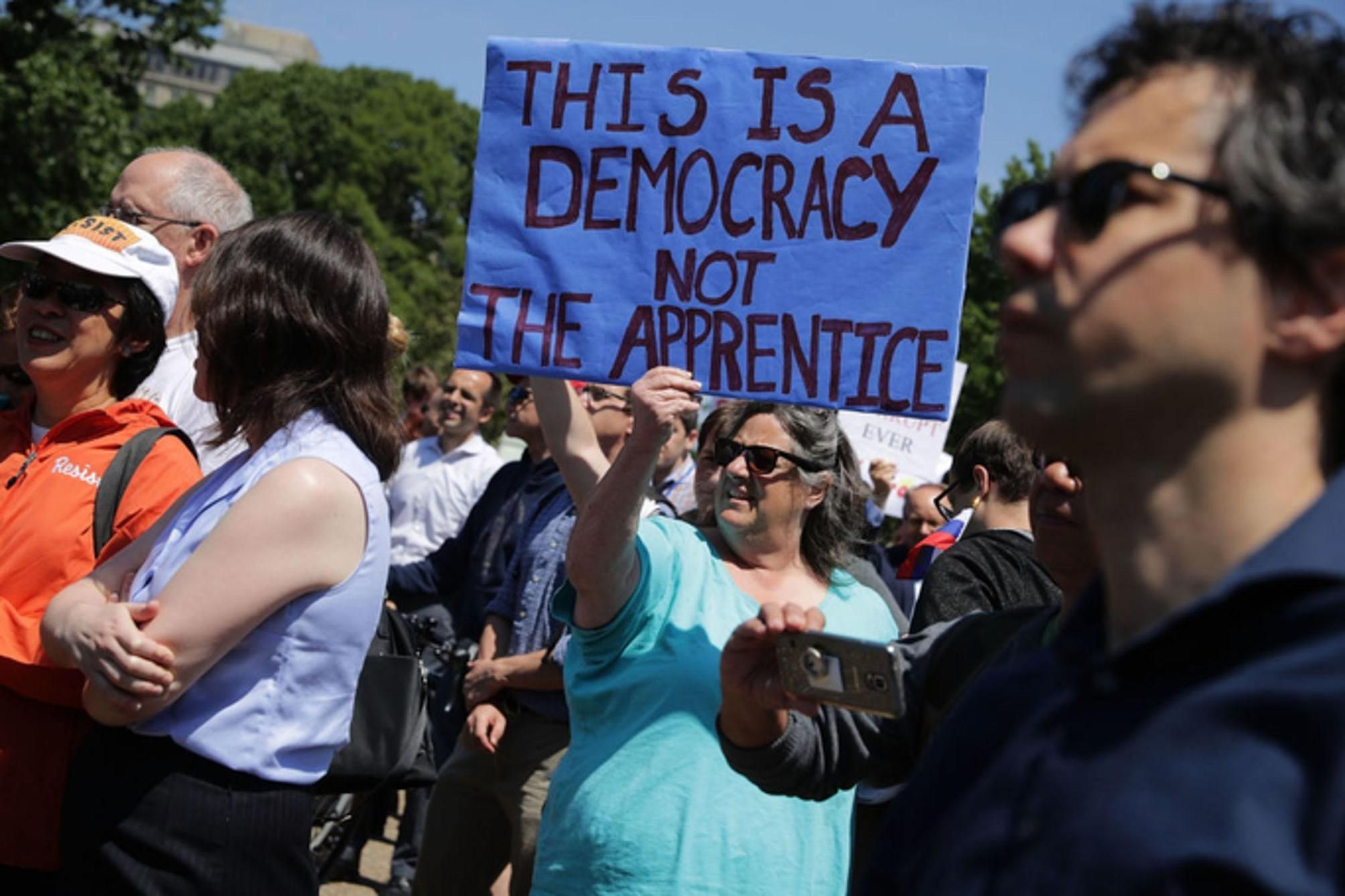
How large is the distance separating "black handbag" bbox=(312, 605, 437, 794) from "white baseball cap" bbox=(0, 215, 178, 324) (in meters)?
1.04

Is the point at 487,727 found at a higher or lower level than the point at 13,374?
lower

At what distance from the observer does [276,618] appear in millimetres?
2830

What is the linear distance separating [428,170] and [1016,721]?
160ft

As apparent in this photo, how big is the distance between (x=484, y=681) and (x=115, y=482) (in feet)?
6.87

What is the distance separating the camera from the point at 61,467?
3.31 m

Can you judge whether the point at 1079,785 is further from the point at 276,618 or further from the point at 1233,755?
the point at 276,618

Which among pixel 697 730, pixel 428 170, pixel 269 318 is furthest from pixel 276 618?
pixel 428 170

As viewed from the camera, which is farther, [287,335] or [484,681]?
[484,681]

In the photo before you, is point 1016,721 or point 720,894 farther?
point 720,894

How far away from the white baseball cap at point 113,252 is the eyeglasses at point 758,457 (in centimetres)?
139

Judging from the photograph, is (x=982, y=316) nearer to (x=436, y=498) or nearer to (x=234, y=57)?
(x=436, y=498)

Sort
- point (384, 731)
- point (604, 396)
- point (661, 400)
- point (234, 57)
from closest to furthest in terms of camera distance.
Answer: point (661, 400)
point (384, 731)
point (604, 396)
point (234, 57)

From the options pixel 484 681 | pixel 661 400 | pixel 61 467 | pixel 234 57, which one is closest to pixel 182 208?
A: pixel 61 467

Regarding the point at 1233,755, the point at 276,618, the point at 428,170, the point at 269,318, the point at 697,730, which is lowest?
the point at 697,730
